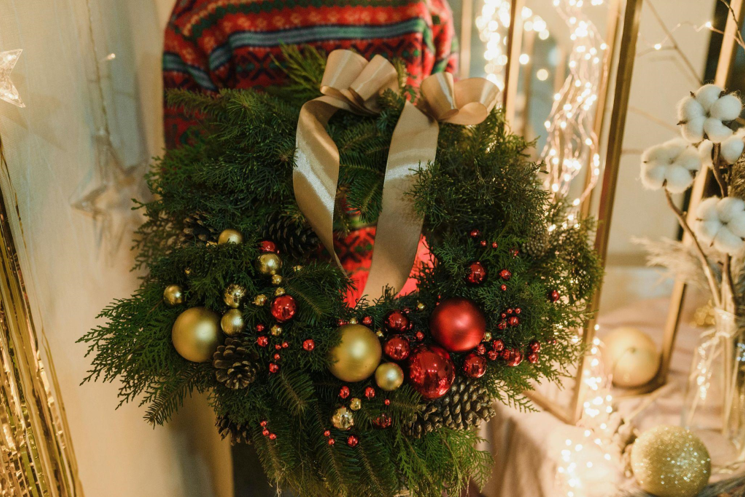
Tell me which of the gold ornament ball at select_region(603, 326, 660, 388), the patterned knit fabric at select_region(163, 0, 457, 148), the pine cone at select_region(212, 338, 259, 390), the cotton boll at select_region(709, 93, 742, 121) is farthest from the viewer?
the gold ornament ball at select_region(603, 326, 660, 388)

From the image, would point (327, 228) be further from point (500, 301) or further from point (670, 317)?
point (670, 317)

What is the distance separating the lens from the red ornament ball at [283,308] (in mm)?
488

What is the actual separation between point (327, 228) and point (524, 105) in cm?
82

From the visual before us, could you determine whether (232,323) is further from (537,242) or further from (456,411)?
(537,242)

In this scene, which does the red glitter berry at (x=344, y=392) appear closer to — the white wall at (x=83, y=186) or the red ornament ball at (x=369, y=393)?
the red ornament ball at (x=369, y=393)

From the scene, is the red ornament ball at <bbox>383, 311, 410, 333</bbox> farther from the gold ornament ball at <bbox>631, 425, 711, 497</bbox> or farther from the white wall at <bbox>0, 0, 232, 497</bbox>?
the gold ornament ball at <bbox>631, 425, 711, 497</bbox>

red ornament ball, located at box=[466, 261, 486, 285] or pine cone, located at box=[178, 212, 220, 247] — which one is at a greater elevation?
pine cone, located at box=[178, 212, 220, 247]

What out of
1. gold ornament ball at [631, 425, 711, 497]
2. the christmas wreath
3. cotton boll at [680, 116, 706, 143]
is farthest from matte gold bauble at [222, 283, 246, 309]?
gold ornament ball at [631, 425, 711, 497]

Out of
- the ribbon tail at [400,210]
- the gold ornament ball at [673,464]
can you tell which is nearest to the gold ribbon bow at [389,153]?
the ribbon tail at [400,210]

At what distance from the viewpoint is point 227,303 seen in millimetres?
509

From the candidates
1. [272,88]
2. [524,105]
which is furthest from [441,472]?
[524,105]

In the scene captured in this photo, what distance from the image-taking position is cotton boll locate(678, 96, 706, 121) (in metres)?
0.62

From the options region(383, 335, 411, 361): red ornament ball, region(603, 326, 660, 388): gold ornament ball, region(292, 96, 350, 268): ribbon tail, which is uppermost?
region(292, 96, 350, 268): ribbon tail

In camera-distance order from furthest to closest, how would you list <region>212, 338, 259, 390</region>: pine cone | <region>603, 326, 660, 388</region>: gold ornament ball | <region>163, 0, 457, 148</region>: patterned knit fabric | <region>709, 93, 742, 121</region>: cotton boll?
<region>603, 326, 660, 388</region>: gold ornament ball → <region>163, 0, 457, 148</region>: patterned knit fabric → <region>709, 93, 742, 121</region>: cotton boll → <region>212, 338, 259, 390</region>: pine cone
